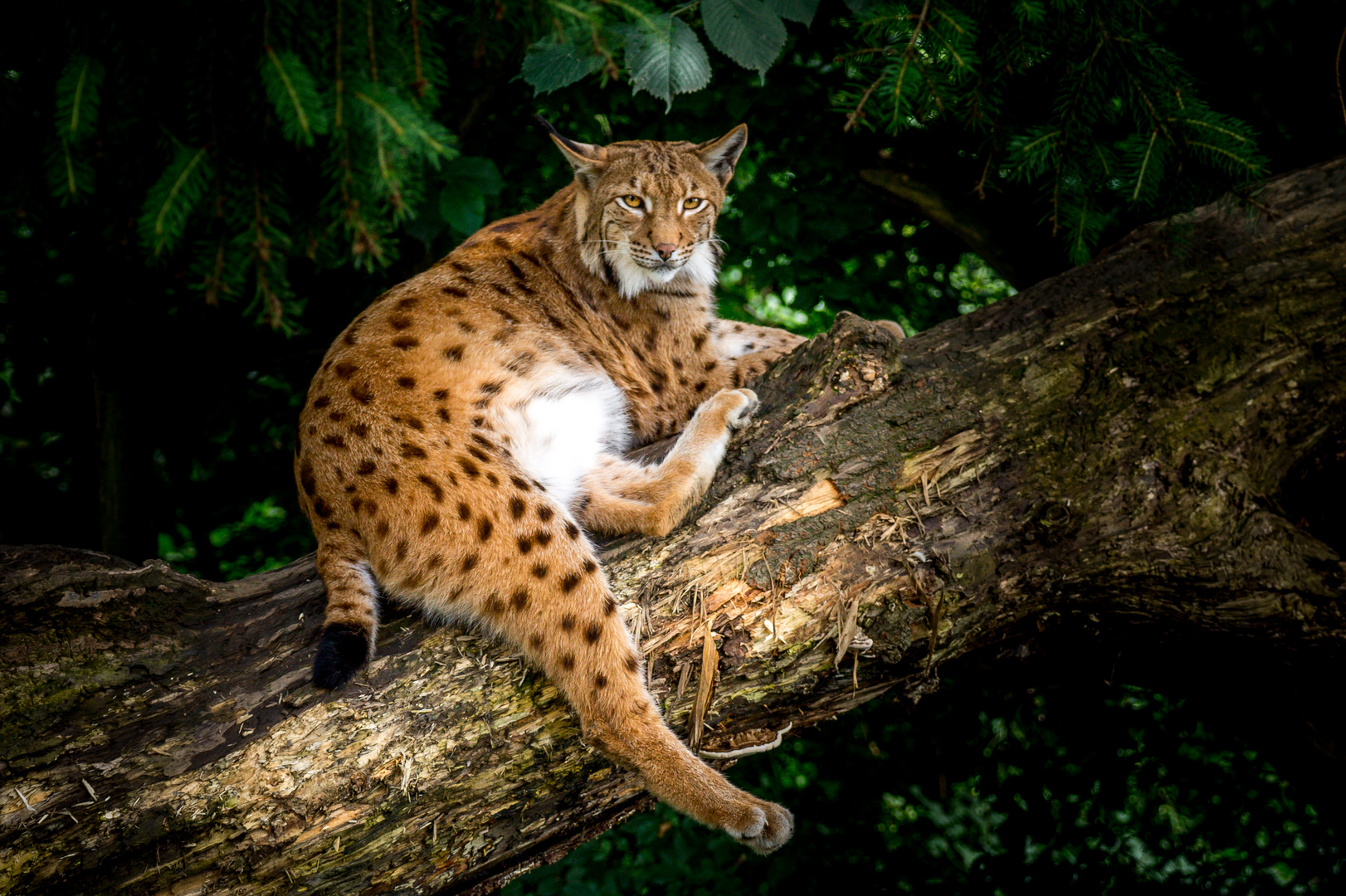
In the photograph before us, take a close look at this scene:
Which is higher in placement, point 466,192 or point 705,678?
point 466,192

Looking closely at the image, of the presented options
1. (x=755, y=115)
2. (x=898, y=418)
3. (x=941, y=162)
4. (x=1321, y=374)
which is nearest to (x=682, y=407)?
(x=898, y=418)

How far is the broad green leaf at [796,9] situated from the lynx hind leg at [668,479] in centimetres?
125

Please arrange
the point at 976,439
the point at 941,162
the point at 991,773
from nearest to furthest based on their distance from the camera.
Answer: the point at 976,439
the point at 991,773
the point at 941,162

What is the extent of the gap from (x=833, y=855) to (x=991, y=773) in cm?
86

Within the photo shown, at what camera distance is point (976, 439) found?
2893 millimetres

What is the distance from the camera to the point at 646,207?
12.2ft

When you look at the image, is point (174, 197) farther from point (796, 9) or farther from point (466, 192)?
point (796, 9)

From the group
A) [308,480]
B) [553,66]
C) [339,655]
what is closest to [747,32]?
[553,66]

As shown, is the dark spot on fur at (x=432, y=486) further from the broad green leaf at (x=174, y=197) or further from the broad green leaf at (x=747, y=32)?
the broad green leaf at (x=747, y=32)

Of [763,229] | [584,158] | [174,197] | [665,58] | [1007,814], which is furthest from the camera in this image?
[763,229]

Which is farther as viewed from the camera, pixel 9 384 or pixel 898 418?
pixel 9 384

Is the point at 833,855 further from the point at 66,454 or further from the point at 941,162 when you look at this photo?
the point at 66,454

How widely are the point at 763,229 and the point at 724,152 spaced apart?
497mm

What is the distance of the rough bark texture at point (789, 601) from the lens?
2.43 m
